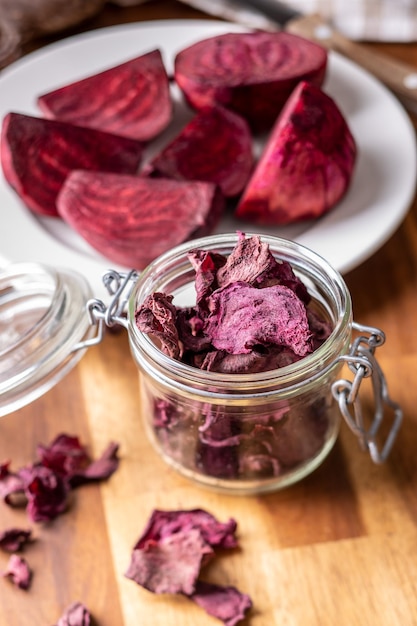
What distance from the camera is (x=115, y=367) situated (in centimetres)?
122

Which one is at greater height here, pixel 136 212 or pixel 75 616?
pixel 136 212

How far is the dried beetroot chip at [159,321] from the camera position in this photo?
898mm

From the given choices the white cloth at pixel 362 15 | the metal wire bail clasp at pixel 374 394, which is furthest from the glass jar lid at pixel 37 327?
the white cloth at pixel 362 15

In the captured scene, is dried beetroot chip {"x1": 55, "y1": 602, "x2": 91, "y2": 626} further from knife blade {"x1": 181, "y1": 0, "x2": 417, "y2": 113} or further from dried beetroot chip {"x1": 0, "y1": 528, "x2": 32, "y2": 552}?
knife blade {"x1": 181, "y1": 0, "x2": 417, "y2": 113}

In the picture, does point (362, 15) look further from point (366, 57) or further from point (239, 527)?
point (239, 527)

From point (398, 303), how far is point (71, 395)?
50 cm

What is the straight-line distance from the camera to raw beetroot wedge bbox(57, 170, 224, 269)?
49.8 inches

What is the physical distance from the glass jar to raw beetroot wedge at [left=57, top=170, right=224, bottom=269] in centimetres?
21

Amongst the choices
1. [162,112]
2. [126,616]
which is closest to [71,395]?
[126,616]

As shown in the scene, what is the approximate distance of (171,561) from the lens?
3.25 feet

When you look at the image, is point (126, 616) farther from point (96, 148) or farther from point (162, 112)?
point (162, 112)

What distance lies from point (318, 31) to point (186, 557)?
110 centimetres

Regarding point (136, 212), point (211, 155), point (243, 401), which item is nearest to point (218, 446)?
point (243, 401)

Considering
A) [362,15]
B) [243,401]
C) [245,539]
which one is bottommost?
[245,539]
